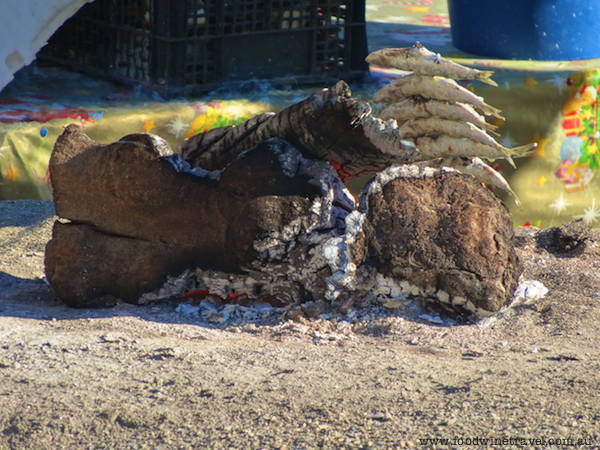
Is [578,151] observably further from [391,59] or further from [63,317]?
[63,317]

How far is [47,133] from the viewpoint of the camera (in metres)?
2.87

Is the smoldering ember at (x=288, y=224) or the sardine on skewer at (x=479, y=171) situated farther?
the sardine on skewer at (x=479, y=171)

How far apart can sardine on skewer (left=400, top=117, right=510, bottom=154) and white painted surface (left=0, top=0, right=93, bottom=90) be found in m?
1.76

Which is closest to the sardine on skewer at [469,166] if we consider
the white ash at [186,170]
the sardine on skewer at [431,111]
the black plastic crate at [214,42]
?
the sardine on skewer at [431,111]

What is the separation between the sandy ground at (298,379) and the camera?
1.19 metres

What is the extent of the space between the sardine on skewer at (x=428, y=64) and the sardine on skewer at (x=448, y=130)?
16 centimetres

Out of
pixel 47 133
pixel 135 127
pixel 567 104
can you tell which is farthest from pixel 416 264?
pixel 567 104

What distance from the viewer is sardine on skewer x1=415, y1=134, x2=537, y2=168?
6.78 ft

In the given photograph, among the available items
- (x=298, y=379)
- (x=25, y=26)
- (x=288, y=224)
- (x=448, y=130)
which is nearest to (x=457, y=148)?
(x=448, y=130)

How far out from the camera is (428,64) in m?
2.01

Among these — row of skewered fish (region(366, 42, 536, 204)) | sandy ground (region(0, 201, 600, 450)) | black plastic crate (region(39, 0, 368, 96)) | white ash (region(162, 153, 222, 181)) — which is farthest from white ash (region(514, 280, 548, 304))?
black plastic crate (region(39, 0, 368, 96))

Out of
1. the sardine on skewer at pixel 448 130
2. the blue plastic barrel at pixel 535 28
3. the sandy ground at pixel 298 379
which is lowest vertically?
the sandy ground at pixel 298 379

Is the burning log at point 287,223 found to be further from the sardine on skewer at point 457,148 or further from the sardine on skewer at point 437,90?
the sardine on skewer at point 437,90

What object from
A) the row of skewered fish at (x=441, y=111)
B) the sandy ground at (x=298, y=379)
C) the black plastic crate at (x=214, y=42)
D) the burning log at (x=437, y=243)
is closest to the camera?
the sandy ground at (x=298, y=379)
